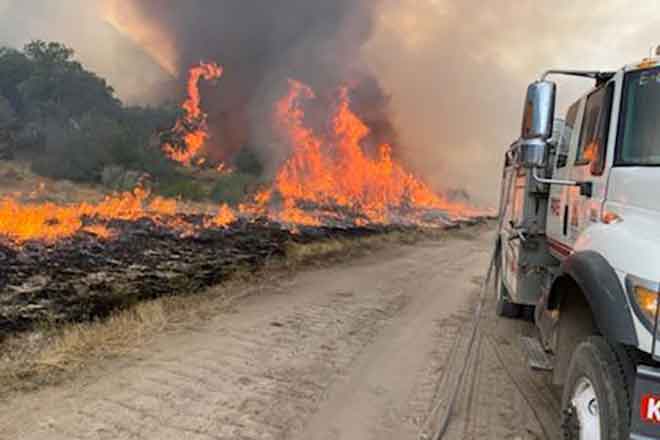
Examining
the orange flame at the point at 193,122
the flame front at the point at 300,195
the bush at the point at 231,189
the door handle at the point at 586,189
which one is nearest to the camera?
the door handle at the point at 586,189

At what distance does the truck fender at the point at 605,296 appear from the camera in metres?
2.62

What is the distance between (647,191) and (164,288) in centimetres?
816

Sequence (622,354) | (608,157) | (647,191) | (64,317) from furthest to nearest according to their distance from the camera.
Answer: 1. (64,317)
2. (608,157)
3. (647,191)
4. (622,354)

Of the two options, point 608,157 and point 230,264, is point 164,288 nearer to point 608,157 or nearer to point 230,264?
point 230,264

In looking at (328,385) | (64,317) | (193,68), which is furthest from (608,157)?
(193,68)

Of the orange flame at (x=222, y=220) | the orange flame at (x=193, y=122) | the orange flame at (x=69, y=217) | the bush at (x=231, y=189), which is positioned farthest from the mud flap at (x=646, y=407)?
the orange flame at (x=193, y=122)

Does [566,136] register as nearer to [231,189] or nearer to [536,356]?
[536,356]

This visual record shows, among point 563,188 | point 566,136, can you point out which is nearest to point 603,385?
point 563,188

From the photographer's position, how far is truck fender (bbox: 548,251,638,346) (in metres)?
2.62

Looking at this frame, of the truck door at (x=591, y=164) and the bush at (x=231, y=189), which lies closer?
the truck door at (x=591, y=164)

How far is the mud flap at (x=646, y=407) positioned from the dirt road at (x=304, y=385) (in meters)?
1.80

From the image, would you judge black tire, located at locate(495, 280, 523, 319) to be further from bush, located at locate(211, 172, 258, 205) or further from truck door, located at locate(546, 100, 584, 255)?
bush, located at locate(211, 172, 258, 205)

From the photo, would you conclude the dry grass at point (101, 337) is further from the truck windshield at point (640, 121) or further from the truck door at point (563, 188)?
the truck windshield at point (640, 121)

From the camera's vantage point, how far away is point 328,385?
4.89 metres
